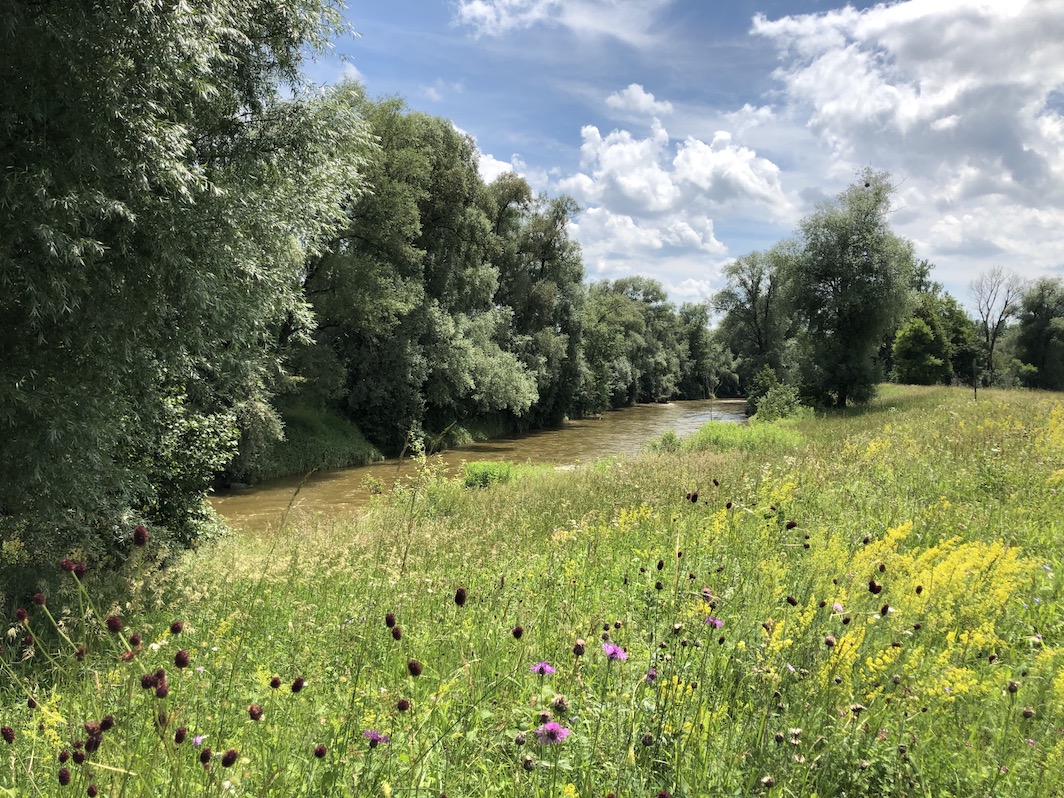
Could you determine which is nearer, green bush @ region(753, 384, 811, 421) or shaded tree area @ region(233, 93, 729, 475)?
shaded tree area @ region(233, 93, 729, 475)

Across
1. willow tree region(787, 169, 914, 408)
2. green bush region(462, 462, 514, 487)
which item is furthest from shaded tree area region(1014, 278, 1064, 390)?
green bush region(462, 462, 514, 487)

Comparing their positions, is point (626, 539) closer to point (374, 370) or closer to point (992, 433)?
point (992, 433)

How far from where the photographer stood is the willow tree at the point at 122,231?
5.57 metres

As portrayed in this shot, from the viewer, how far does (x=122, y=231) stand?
6113 millimetres

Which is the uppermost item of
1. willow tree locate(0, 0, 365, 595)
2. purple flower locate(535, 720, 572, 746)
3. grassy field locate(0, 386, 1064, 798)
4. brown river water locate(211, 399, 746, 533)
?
willow tree locate(0, 0, 365, 595)

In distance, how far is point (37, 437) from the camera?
589cm

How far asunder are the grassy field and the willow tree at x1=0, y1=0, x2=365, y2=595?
4.99 ft

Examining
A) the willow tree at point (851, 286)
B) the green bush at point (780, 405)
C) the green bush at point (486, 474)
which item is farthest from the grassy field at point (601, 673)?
the willow tree at point (851, 286)

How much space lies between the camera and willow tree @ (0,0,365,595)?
557 cm

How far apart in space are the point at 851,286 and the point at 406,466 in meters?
23.9

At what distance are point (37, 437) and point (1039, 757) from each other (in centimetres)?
809

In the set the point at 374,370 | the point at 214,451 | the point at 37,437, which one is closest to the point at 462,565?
the point at 37,437

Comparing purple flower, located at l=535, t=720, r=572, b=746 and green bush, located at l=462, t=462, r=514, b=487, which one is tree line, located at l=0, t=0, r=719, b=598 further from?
green bush, located at l=462, t=462, r=514, b=487

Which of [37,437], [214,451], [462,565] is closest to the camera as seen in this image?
[462,565]
